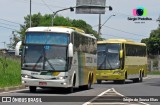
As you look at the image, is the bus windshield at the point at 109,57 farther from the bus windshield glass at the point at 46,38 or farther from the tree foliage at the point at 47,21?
the tree foliage at the point at 47,21

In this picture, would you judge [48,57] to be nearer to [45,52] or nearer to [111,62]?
[45,52]

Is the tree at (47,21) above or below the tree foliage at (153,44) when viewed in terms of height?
above

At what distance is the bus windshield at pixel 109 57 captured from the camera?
43.5 metres

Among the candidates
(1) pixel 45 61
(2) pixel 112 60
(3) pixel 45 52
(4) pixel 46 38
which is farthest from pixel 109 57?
(1) pixel 45 61

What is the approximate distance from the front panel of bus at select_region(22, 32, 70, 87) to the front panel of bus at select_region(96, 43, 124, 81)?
17846 millimetres

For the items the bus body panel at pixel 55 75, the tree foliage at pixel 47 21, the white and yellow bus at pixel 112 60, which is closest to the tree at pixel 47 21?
the tree foliage at pixel 47 21

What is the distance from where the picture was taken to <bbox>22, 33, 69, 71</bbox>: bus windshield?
2539 centimetres

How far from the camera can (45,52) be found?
83.9 feet

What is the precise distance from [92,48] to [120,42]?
10840mm

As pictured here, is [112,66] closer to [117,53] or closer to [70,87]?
[117,53]

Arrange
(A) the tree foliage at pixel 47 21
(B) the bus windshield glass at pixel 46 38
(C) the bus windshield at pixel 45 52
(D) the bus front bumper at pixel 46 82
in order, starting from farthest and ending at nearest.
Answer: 1. (A) the tree foliage at pixel 47 21
2. (B) the bus windshield glass at pixel 46 38
3. (C) the bus windshield at pixel 45 52
4. (D) the bus front bumper at pixel 46 82

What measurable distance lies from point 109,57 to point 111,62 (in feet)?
1.49

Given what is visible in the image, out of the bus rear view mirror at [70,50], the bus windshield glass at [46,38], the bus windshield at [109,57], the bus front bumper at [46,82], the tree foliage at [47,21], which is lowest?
the bus front bumper at [46,82]

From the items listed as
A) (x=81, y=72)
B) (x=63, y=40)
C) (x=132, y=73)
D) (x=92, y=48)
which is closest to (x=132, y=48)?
(x=132, y=73)
